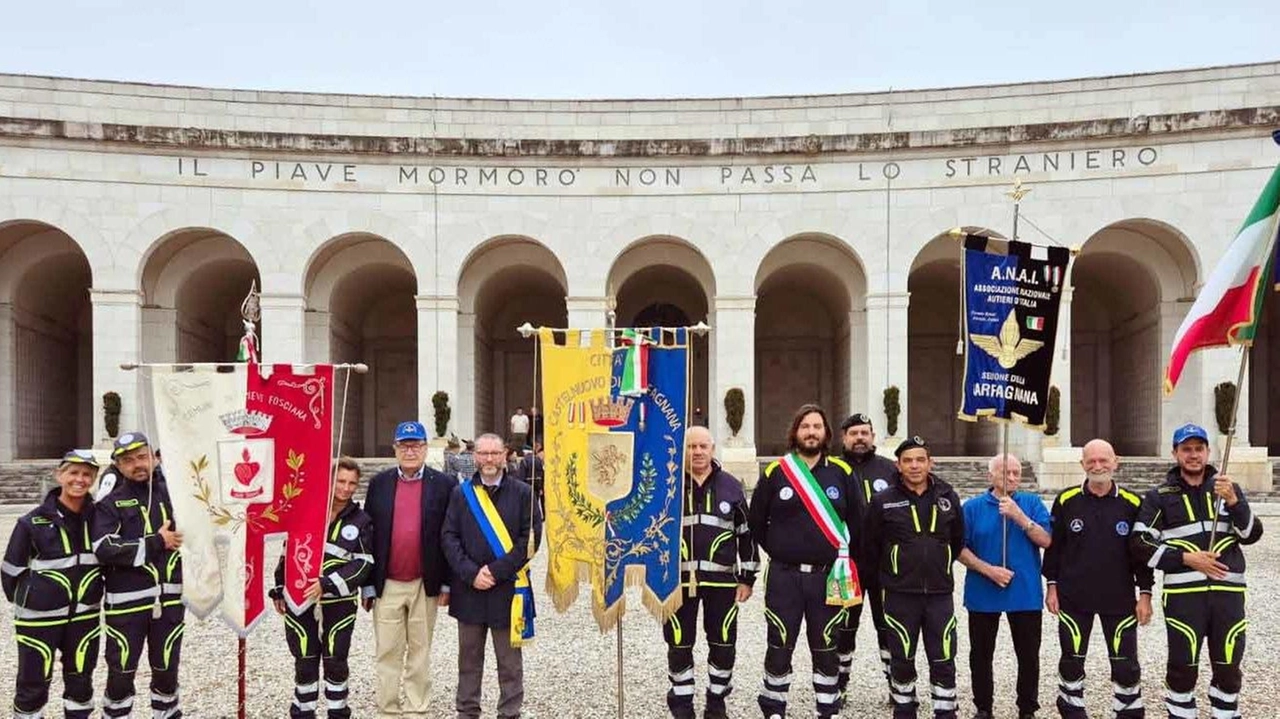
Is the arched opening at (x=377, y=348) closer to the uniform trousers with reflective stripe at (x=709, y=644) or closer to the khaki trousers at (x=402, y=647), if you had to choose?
the khaki trousers at (x=402, y=647)

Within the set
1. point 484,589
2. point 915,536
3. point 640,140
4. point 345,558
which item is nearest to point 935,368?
point 640,140

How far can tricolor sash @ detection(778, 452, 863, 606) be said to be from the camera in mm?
5320

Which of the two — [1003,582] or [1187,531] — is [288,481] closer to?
[1003,582]

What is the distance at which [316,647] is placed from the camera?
5434mm

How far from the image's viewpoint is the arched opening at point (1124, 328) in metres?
20.9

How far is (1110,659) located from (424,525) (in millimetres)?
4477

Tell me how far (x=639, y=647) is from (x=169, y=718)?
12.2 ft

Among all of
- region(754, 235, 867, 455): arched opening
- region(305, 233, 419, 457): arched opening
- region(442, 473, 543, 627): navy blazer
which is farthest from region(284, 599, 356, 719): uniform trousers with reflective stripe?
region(754, 235, 867, 455): arched opening

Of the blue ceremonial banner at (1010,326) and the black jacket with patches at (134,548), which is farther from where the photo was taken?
the blue ceremonial banner at (1010,326)

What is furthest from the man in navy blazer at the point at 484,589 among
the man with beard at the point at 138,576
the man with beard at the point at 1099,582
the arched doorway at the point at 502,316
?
the arched doorway at the point at 502,316

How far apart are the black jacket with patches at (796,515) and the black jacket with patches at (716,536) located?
0.38ft

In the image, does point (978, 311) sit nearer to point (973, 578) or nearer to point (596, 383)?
point (973, 578)

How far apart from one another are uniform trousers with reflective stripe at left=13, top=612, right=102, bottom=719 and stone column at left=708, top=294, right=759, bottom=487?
54.6ft

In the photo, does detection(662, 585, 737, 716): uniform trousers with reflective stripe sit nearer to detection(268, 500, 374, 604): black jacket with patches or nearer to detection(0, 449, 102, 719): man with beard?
detection(268, 500, 374, 604): black jacket with patches
